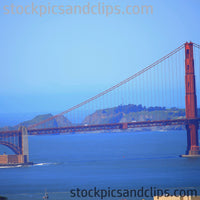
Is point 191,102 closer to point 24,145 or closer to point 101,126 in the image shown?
point 101,126

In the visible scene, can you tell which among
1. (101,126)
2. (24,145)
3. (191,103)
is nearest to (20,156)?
(24,145)

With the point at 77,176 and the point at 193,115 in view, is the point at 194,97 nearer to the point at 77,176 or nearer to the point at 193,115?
the point at 193,115

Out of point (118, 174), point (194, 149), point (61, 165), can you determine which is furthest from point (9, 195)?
point (194, 149)

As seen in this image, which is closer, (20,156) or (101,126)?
(20,156)

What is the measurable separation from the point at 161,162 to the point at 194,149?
6.33m

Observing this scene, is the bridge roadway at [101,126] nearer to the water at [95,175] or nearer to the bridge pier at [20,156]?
the bridge pier at [20,156]

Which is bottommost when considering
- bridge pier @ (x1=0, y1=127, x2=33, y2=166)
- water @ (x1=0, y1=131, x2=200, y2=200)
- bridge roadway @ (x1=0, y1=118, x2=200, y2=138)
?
water @ (x1=0, y1=131, x2=200, y2=200)

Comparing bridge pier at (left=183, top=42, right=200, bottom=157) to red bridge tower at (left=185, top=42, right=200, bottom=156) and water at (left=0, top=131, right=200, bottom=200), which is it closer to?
red bridge tower at (left=185, top=42, right=200, bottom=156)

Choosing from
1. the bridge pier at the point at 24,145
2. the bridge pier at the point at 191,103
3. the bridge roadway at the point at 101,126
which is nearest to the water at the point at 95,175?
the bridge pier at the point at 24,145

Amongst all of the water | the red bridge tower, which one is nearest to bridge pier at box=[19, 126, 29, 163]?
the water

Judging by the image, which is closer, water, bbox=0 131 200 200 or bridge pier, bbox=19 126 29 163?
water, bbox=0 131 200 200

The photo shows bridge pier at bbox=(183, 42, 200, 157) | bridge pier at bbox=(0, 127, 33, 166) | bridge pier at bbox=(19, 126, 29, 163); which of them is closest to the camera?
bridge pier at bbox=(0, 127, 33, 166)

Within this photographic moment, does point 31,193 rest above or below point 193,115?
below

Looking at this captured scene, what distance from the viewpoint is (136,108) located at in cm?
19425
